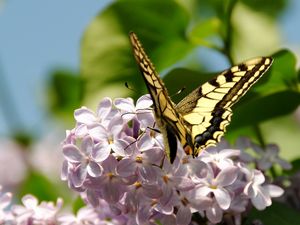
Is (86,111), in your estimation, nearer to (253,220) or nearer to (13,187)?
(253,220)

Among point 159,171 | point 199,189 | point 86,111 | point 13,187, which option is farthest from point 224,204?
point 13,187

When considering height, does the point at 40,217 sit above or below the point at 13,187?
above

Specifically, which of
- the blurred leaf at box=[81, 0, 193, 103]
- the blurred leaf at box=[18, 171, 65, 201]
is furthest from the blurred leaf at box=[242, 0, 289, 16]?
the blurred leaf at box=[18, 171, 65, 201]

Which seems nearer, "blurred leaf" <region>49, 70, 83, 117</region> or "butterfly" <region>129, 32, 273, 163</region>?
"butterfly" <region>129, 32, 273, 163</region>

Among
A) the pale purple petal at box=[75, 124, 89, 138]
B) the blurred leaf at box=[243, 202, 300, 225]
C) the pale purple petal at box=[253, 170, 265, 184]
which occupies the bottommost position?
the blurred leaf at box=[243, 202, 300, 225]

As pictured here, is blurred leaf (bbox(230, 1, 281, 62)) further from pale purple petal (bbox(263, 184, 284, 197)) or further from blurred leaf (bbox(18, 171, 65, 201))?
blurred leaf (bbox(18, 171, 65, 201))

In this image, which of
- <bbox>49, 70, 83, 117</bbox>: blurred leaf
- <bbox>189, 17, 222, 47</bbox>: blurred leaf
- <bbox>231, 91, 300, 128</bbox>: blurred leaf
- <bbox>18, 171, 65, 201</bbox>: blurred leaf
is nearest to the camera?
<bbox>231, 91, 300, 128</bbox>: blurred leaf
